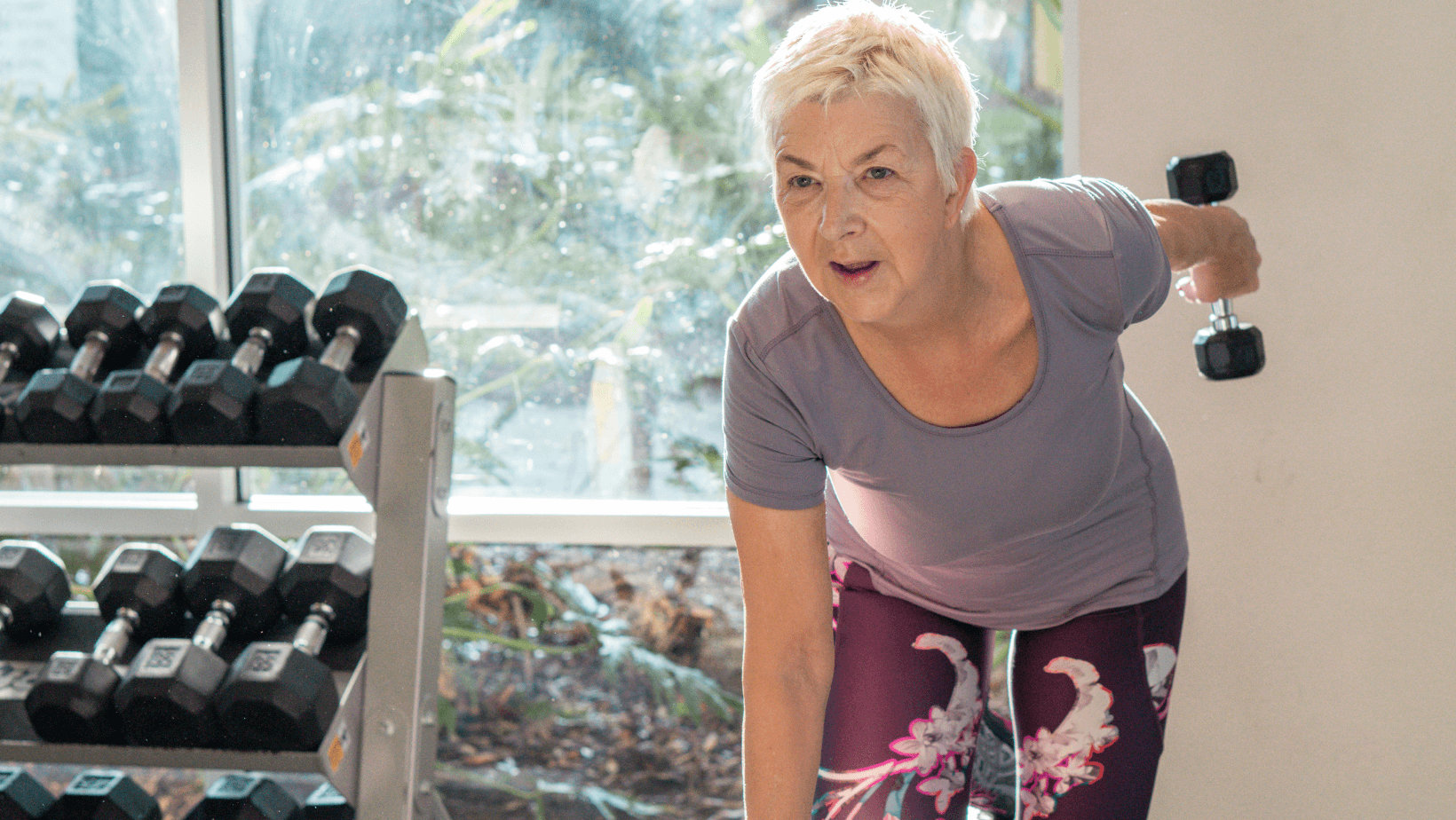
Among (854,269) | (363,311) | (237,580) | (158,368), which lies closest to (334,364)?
(363,311)

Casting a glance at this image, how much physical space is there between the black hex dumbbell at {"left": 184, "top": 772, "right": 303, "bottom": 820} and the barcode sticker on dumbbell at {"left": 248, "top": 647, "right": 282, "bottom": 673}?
0.97 ft

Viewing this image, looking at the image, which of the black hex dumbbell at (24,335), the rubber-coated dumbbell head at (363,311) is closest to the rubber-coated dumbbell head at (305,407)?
the rubber-coated dumbbell head at (363,311)

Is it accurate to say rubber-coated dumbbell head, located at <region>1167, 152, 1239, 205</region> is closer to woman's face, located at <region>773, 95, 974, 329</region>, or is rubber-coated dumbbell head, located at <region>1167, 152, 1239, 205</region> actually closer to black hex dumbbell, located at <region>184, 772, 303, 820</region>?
woman's face, located at <region>773, 95, 974, 329</region>

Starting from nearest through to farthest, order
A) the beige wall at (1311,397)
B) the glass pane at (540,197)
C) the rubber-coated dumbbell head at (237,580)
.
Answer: the rubber-coated dumbbell head at (237,580), the beige wall at (1311,397), the glass pane at (540,197)

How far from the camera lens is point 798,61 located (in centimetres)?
93

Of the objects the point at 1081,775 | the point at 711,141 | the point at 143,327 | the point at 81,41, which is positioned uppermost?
the point at 81,41

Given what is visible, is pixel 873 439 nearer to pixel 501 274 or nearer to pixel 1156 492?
pixel 1156 492

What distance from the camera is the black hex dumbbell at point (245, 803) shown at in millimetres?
1570

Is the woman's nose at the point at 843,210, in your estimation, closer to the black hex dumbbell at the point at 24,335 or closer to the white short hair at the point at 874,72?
the white short hair at the point at 874,72

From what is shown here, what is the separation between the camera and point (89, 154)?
2.23m

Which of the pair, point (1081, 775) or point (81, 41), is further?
point (81, 41)

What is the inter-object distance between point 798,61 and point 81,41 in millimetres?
2002

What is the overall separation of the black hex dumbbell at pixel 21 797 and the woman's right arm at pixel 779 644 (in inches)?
49.3

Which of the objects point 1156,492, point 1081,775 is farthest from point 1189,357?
point 1081,775
